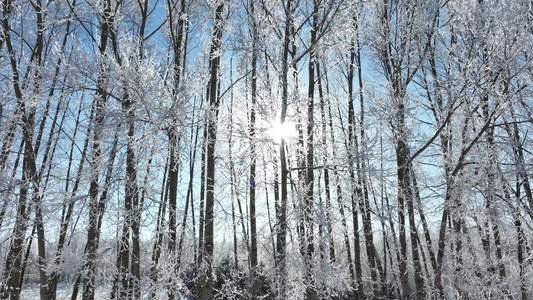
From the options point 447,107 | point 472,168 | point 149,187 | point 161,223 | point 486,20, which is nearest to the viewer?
point 149,187

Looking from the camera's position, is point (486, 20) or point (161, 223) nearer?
point (161, 223)

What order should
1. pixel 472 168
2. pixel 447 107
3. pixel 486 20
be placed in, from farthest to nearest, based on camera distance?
pixel 472 168
pixel 486 20
pixel 447 107

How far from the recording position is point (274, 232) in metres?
4.16

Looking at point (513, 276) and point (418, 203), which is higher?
point (418, 203)

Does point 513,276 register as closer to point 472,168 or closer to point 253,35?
point 472,168

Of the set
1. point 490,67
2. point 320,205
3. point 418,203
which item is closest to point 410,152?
point 418,203

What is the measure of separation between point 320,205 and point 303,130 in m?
1.04

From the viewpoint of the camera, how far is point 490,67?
18.5 feet

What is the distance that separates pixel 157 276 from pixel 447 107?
16.2 ft

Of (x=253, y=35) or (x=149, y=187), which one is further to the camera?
(x=253, y=35)

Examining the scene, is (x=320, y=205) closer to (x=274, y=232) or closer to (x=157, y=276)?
(x=274, y=232)

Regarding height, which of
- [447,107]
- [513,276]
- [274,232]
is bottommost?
[513,276]

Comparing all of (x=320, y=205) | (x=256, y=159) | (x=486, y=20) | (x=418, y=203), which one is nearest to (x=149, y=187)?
(x=256, y=159)

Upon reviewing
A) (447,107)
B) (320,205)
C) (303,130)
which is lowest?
(320,205)
